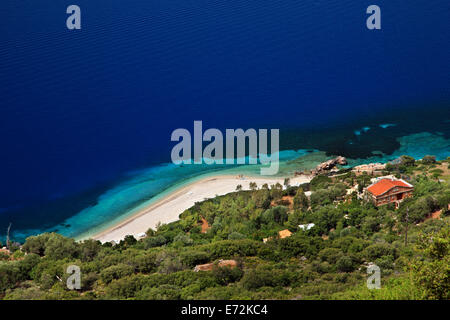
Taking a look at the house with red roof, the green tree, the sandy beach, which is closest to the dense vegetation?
the green tree

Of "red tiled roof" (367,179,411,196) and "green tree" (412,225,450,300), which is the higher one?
"red tiled roof" (367,179,411,196)

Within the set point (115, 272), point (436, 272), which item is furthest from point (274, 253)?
point (436, 272)

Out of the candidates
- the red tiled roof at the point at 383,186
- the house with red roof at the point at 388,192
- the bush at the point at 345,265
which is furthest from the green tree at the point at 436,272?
the red tiled roof at the point at 383,186

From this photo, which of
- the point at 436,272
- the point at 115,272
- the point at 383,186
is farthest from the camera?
the point at 383,186

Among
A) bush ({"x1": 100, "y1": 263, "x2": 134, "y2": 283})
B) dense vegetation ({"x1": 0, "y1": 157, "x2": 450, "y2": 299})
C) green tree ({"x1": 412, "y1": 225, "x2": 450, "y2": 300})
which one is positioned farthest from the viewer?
bush ({"x1": 100, "y1": 263, "x2": 134, "y2": 283})

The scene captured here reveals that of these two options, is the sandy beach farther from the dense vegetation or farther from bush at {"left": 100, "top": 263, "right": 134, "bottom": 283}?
bush at {"left": 100, "top": 263, "right": 134, "bottom": 283}

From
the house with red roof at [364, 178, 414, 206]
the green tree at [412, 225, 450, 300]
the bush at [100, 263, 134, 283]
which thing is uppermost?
the house with red roof at [364, 178, 414, 206]

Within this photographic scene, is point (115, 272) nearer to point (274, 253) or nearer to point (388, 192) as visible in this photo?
point (274, 253)

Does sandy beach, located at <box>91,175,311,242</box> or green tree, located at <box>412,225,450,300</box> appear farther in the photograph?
sandy beach, located at <box>91,175,311,242</box>
